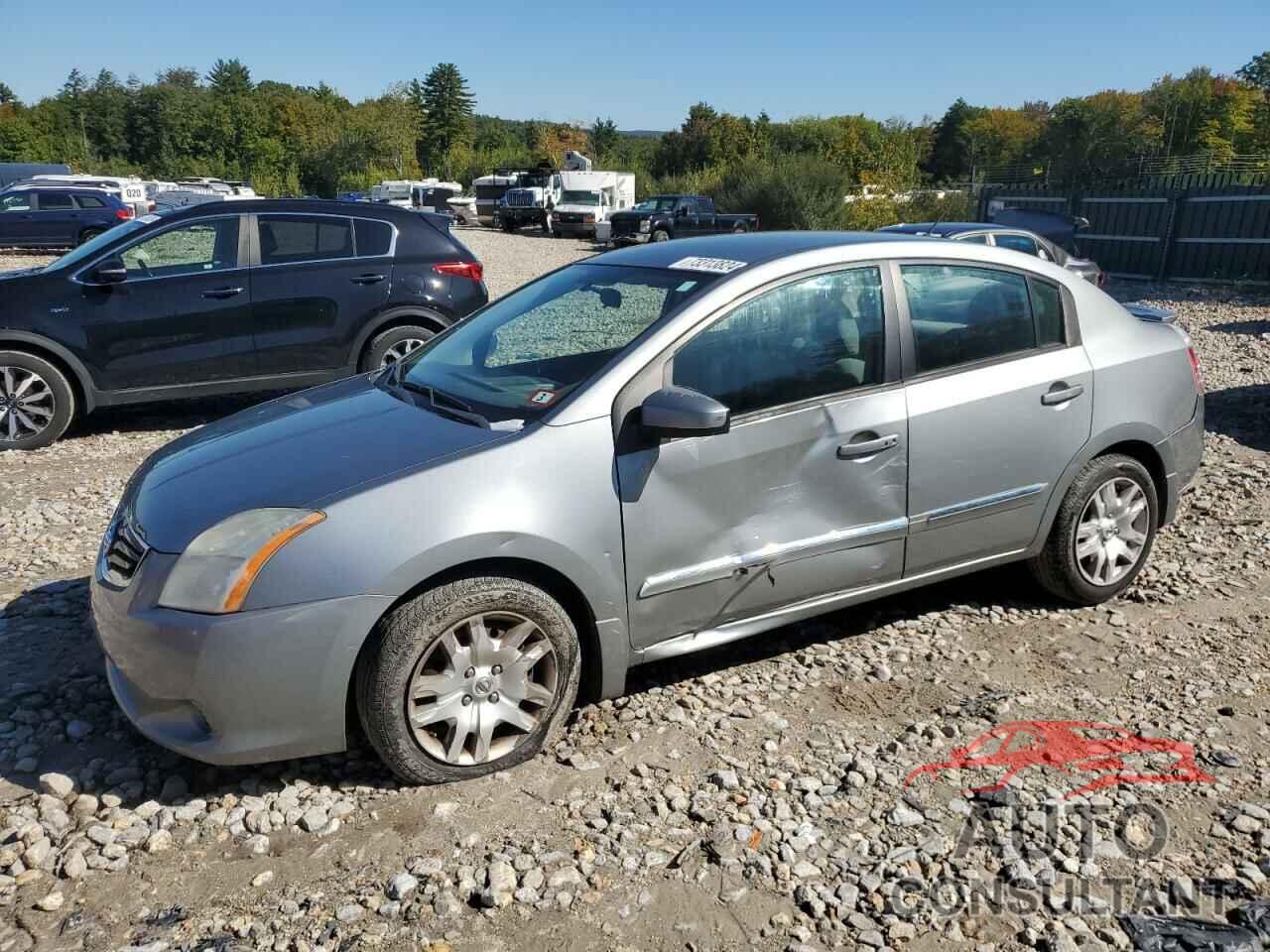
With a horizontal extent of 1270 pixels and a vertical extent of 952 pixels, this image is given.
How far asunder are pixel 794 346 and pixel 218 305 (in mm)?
5609

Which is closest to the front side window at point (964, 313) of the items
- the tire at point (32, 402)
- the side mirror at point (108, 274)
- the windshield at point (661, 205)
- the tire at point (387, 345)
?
the tire at point (387, 345)

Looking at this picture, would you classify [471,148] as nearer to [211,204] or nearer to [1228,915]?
[211,204]

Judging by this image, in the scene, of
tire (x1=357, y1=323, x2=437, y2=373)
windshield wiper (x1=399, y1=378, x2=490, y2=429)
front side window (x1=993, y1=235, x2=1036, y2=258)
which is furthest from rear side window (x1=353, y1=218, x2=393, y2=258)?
front side window (x1=993, y1=235, x2=1036, y2=258)

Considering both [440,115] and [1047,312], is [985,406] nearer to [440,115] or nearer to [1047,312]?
[1047,312]

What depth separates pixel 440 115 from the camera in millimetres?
99438

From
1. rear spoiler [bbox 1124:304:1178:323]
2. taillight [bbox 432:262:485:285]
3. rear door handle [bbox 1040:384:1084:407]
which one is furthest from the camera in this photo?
taillight [bbox 432:262:485:285]

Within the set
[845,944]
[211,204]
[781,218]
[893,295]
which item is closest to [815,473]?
[893,295]

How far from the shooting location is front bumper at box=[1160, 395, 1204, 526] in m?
4.64

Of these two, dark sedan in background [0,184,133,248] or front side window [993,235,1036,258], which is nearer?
front side window [993,235,1036,258]

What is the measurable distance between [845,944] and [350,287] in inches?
268

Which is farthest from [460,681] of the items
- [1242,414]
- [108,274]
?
[1242,414]

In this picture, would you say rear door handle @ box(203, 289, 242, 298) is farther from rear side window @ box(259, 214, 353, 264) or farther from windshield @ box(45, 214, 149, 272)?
windshield @ box(45, 214, 149, 272)

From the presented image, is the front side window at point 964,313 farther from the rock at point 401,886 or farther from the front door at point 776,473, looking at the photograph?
the rock at point 401,886

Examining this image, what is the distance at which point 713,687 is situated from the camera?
12.8 feet
